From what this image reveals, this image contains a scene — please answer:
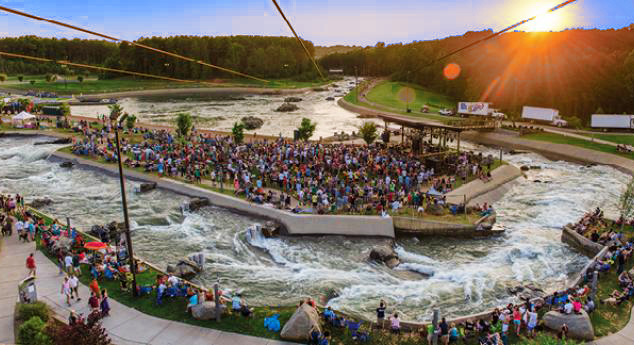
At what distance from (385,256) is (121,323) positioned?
492 inches

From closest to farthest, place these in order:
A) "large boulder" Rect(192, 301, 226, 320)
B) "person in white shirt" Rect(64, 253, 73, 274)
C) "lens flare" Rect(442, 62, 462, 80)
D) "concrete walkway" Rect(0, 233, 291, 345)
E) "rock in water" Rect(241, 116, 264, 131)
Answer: "concrete walkway" Rect(0, 233, 291, 345)
"large boulder" Rect(192, 301, 226, 320)
"person in white shirt" Rect(64, 253, 73, 274)
"rock in water" Rect(241, 116, 264, 131)
"lens flare" Rect(442, 62, 462, 80)

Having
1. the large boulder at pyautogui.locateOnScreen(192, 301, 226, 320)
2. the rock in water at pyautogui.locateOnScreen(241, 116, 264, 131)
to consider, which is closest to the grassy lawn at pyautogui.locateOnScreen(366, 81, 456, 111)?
the rock in water at pyautogui.locateOnScreen(241, 116, 264, 131)

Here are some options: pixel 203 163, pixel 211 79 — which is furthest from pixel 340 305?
pixel 211 79

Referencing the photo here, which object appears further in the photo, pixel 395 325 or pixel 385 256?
pixel 385 256

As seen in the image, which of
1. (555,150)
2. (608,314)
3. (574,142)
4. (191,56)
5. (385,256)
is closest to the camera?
(608,314)

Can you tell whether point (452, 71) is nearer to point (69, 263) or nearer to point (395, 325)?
point (395, 325)

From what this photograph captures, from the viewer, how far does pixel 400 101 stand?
9869cm

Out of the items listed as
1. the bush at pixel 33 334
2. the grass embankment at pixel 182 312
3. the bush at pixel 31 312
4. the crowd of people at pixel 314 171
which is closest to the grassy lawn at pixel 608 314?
the crowd of people at pixel 314 171

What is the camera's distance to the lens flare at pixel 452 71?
11350 cm

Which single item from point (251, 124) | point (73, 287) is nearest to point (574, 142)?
point (251, 124)

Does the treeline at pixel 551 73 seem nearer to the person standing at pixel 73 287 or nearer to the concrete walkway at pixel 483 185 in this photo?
the concrete walkway at pixel 483 185

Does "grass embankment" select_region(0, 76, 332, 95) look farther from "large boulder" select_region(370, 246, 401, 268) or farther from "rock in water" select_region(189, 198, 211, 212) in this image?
"large boulder" select_region(370, 246, 401, 268)

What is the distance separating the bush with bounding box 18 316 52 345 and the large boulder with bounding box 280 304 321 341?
6.80m

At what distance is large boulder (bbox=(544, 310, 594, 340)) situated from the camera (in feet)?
48.1
